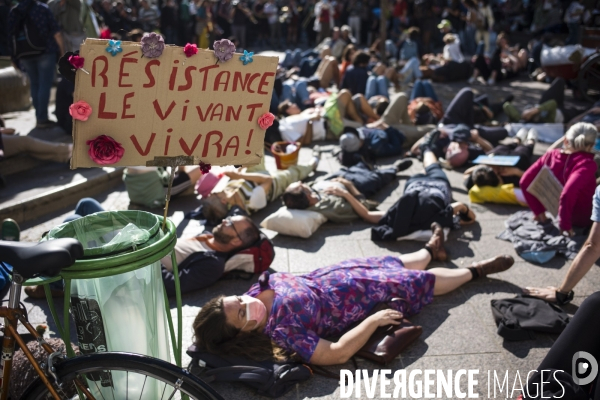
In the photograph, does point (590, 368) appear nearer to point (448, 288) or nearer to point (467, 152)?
point (448, 288)

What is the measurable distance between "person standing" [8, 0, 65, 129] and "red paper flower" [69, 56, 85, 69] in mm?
6264

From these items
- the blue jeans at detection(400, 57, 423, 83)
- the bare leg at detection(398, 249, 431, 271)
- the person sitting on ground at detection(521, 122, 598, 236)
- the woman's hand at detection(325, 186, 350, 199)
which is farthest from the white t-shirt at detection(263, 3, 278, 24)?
the bare leg at detection(398, 249, 431, 271)

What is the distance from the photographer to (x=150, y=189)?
6211 mm

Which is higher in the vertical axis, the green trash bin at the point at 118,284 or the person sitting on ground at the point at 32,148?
the green trash bin at the point at 118,284

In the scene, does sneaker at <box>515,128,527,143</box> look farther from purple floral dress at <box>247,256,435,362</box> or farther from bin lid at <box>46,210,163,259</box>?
bin lid at <box>46,210,163,259</box>

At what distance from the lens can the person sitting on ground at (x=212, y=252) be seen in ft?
14.5

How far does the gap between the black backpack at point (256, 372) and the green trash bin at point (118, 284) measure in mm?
526

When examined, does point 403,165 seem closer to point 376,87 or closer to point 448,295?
point 448,295

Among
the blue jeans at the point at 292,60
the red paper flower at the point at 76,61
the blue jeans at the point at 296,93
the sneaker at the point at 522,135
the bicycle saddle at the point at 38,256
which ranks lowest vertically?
the blue jeans at the point at 292,60

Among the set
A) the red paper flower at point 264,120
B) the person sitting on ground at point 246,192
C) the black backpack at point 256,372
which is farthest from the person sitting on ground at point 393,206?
the red paper flower at point 264,120

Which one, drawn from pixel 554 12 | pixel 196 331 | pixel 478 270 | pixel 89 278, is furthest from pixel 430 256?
pixel 554 12

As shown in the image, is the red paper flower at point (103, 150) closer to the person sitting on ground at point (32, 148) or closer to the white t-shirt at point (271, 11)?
the person sitting on ground at point (32, 148)

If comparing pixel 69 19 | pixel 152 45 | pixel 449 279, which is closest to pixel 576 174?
pixel 449 279

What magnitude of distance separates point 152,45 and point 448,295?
289cm
